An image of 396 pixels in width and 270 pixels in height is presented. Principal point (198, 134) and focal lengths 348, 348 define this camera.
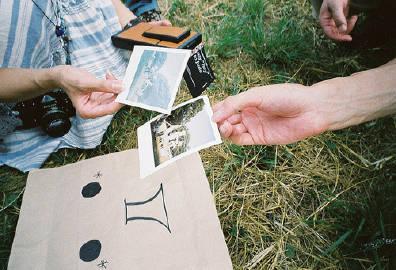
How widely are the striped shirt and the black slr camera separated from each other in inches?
2.4

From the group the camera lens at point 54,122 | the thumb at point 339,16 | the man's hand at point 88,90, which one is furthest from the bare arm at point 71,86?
the thumb at point 339,16

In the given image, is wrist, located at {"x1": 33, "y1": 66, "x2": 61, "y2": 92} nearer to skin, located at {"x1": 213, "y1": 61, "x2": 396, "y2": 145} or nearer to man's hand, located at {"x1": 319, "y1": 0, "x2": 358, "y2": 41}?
skin, located at {"x1": 213, "y1": 61, "x2": 396, "y2": 145}

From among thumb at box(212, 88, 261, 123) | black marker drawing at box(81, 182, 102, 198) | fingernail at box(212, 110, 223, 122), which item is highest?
thumb at box(212, 88, 261, 123)

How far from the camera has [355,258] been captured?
1.19 meters

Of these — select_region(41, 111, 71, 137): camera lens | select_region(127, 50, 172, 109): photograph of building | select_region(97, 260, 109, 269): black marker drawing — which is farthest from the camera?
select_region(41, 111, 71, 137): camera lens

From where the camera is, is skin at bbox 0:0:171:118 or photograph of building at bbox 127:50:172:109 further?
photograph of building at bbox 127:50:172:109

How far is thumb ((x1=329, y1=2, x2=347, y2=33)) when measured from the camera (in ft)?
5.15

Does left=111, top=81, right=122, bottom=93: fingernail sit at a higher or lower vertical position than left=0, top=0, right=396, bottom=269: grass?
higher

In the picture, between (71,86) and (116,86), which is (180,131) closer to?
(116,86)

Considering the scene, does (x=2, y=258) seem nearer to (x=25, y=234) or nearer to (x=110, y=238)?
(x=25, y=234)

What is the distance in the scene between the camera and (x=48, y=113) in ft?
4.92

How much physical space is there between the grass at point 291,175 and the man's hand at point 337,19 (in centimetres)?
18

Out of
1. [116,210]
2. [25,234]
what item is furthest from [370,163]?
[25,234]

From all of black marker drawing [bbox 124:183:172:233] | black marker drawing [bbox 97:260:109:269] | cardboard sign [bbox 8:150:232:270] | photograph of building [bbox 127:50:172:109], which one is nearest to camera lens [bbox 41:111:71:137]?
cardboard sign [bbox 8:150:232:270]
